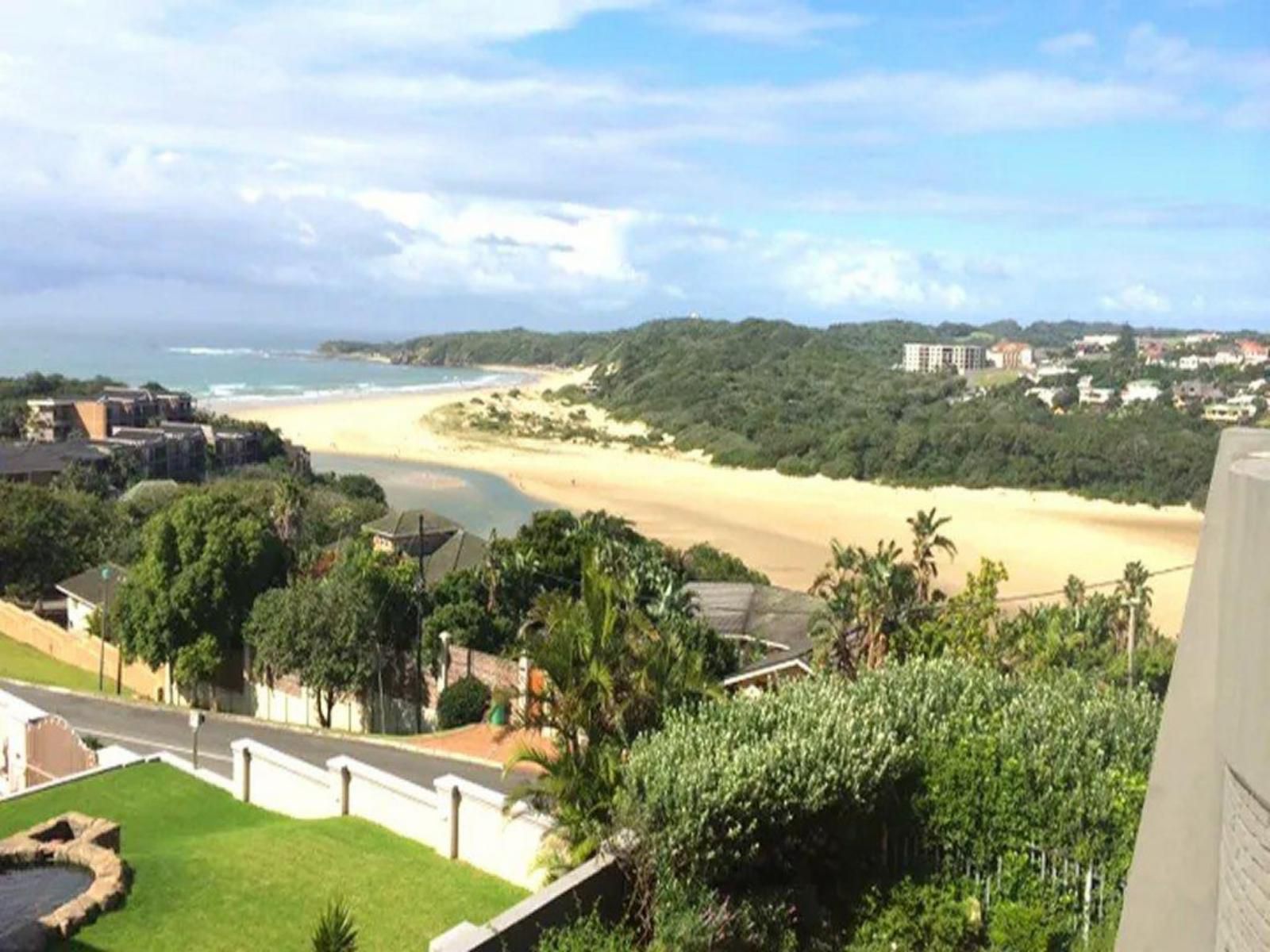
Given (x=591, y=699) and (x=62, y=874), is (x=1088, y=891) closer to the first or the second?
(x=591, y=699)

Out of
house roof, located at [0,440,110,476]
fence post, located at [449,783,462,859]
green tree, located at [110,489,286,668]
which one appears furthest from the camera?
house roof, located at [0,440,110,476]

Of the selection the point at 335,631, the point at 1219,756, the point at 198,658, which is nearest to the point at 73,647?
the point at 198,658

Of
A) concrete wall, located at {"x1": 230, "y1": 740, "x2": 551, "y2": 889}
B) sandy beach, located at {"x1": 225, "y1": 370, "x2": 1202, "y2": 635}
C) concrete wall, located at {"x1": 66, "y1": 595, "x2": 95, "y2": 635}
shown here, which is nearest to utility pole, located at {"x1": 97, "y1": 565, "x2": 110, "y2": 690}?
concrete wall, located at {"x1": 66, "y1": 595, "x2": 95, "y2": 635}

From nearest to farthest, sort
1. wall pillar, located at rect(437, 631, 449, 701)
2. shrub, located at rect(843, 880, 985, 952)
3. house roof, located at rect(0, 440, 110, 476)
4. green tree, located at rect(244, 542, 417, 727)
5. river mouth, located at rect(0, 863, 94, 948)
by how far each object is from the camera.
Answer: shrub, located at rect(843, 880, 985, 952)
river mouth, located at rect(0, 863, 94, 948)
green tree, located at rect(244, 542, 417, 727)
wall pillar, located at rect(437, 631, 449, 701)
house roof, located at rect(0, 440, 110, 476)

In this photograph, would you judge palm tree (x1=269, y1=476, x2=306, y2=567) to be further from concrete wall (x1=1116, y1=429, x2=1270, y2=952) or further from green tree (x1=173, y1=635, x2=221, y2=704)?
concrete wall (x1=1116, y1=429, x2=1270, y2=952)

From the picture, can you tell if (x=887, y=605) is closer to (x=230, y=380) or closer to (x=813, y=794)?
(x=813, y=794)

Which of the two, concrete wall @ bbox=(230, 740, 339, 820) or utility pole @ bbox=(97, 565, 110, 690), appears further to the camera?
utility pole @ bbox=(97, 565, 110, 690)
